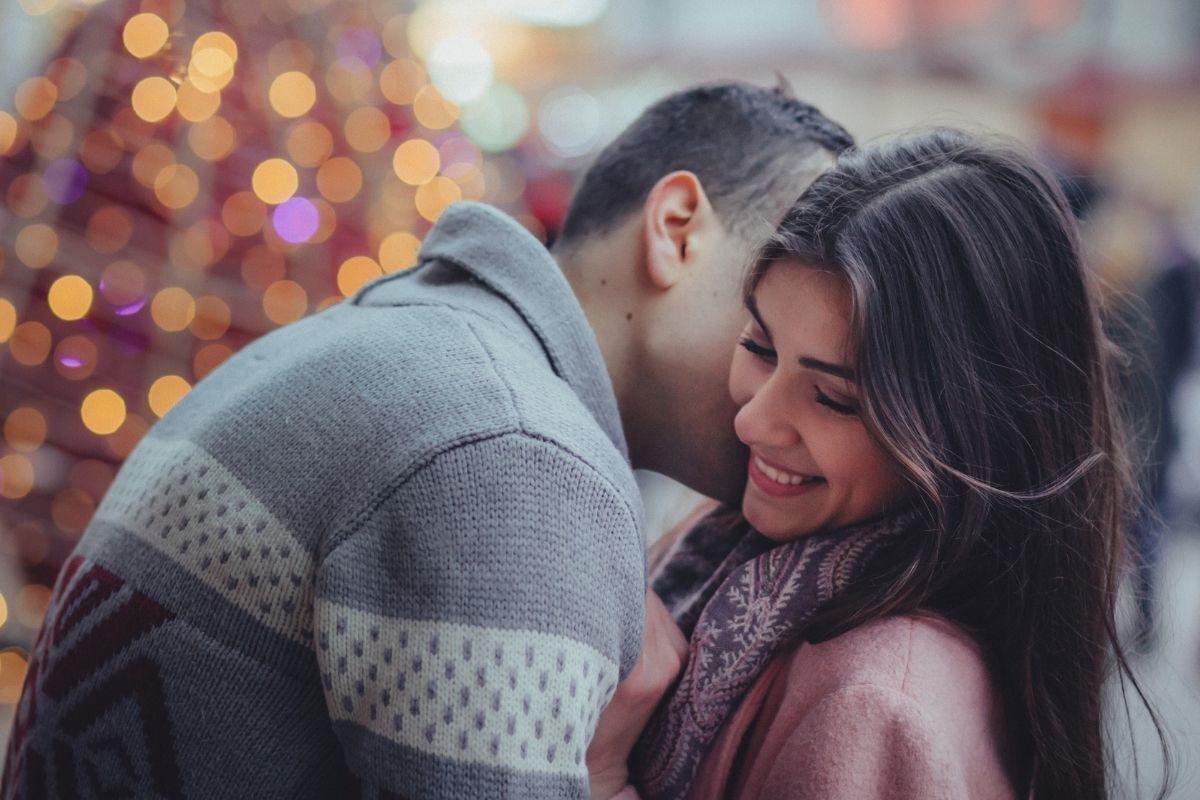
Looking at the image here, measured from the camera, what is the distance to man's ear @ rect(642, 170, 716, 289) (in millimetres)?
1295

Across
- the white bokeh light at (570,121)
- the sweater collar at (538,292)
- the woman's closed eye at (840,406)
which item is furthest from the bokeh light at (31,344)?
the white bokeh light at (570,121)

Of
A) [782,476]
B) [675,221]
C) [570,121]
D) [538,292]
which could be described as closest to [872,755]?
[782,476]

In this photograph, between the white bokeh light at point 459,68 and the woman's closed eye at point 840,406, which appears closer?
the woman's closed eye at point 840,406

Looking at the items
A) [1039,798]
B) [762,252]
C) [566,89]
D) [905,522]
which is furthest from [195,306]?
[566,89]

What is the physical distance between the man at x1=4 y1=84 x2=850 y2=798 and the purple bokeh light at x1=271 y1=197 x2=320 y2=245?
42cm

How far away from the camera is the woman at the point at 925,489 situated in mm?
1010

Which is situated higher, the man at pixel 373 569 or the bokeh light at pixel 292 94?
the bokeh light at pixel 292 94

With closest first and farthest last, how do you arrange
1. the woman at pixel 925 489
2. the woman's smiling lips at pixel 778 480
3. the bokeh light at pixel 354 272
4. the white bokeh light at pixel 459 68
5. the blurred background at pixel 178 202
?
1. the woman at pixel 925 489
2. the woman's smiling lips at pixel 778 480
3. the blurred background at pixel 178 202
4. the bokeh light at pixel 354 272
5. the white bokeh light at pixel 459 68

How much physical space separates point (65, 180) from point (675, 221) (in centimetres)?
86

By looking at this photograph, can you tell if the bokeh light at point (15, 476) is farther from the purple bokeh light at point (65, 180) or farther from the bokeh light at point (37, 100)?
the bokeh light at point (37, 100)

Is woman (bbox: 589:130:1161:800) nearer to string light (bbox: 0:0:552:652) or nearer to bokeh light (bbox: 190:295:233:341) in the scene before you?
string light (bbox: 0:0:552:652)

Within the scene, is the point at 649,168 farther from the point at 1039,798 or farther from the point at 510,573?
the point at 1039,798

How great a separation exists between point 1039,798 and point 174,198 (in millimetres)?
1343

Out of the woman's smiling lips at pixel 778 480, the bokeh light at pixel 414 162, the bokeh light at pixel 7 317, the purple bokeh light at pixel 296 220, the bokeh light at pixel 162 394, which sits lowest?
the woman's smiling lips at pixel 778 480
